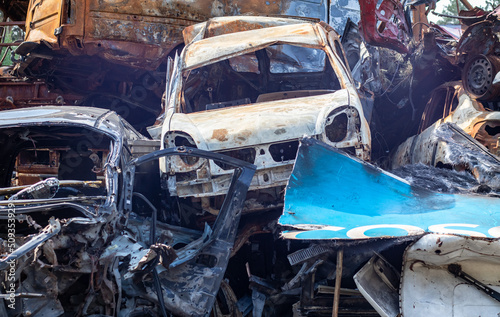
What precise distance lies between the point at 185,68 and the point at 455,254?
372 cm

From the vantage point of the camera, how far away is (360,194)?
376 cm

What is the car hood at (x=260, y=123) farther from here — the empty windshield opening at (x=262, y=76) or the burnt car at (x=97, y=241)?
the empty windshield opening at (x=262, y=76)

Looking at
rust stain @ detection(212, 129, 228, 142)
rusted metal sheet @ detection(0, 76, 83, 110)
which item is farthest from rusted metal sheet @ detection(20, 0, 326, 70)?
rust stain @ detection(212, 129, 228, 142)

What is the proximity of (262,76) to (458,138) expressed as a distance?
258 cm

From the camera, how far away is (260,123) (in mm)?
4652

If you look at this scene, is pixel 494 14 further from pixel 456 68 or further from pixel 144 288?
pixel 144 288

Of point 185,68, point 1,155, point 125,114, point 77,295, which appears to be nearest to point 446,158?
point 185,68

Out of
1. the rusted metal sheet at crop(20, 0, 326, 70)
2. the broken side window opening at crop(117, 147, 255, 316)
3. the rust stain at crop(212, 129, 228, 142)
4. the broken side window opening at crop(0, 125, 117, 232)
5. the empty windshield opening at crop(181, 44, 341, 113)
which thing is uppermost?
the rusted metal sheet at crop(20, 0, 326, 70)

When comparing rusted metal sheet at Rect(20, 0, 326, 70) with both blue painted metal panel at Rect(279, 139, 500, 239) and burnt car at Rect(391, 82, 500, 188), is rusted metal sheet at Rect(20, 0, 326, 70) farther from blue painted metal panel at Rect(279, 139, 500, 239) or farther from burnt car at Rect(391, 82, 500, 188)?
blue painted metal panel at Rect(279, 139, 500, 239)

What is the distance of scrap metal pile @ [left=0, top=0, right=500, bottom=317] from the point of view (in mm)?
3117

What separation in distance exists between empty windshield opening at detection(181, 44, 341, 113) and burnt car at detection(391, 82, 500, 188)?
1374 millimetres

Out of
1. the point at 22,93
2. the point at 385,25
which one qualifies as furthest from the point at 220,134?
the point at 22,93

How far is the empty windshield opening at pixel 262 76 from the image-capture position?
6312 mm

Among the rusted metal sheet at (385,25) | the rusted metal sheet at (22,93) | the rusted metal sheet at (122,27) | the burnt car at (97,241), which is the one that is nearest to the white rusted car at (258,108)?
the burnt car at (97,241)
